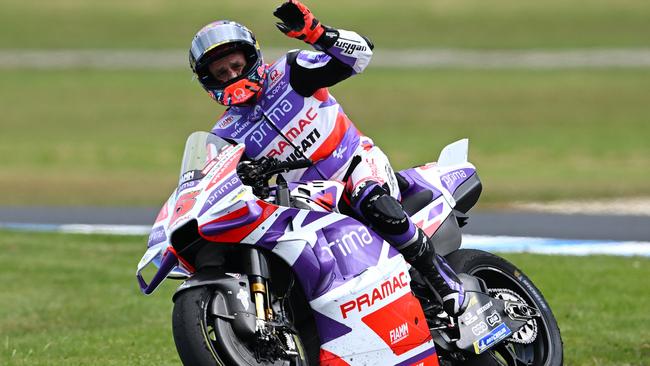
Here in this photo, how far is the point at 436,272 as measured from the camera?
6391 mm

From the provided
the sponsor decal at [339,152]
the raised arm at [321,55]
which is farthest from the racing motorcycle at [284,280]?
the raised arm at [321,55]

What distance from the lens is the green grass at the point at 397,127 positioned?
827 inches

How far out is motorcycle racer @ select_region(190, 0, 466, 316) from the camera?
6.12 meters

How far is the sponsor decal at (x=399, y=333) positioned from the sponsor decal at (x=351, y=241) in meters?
0.43

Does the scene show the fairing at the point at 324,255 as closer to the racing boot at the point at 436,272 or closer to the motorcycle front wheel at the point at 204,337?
the racing boot at the point at 436,272

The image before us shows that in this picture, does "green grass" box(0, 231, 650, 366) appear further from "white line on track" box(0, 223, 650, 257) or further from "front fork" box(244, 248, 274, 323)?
"front fork" box(244, 248, 274, 323)

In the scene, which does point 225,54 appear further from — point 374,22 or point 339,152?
point 374,22

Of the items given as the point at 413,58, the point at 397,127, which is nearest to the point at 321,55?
the point at 397,127

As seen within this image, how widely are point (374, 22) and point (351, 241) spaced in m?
45.7

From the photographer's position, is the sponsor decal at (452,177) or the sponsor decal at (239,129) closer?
the sponsor decal at (239,129)

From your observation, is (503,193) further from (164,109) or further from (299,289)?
(164,109)

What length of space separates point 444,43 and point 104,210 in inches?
1163

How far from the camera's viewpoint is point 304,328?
5.96 m

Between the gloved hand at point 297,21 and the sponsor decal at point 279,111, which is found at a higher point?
the gloved hand at point 297,21
